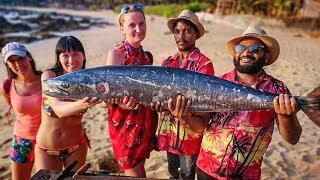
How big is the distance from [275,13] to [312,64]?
13.8 meters

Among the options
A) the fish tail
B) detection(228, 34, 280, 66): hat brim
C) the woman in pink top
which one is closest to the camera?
the fish tail

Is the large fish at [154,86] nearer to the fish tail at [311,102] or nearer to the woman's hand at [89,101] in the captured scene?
the woman's hand at [89,101]

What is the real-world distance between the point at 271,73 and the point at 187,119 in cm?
979

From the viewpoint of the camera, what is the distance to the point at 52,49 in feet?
71.4

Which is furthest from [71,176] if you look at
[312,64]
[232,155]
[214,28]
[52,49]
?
[214,28]

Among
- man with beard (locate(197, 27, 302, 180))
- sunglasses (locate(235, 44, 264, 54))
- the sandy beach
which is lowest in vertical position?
the sandy beach

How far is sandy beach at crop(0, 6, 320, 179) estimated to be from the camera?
577 cm

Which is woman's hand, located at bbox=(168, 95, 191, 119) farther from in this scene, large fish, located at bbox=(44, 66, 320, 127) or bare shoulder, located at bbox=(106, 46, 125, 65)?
bare shoulder, located at bbox=(106, 46, 125, 65)

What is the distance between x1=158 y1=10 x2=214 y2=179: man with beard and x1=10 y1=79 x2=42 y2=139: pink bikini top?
149 cm

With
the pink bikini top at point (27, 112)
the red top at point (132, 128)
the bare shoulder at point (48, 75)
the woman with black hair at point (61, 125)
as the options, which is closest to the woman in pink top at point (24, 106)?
the pink bikini top at point (27, 112)

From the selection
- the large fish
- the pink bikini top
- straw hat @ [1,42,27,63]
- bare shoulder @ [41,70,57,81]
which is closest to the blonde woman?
the large fish

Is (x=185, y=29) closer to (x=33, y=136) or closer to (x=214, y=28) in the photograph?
(x=33, y=136)

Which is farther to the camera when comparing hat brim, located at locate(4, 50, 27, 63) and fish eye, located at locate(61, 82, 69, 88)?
hat brim, located at locate(4, 50, 27, 63)

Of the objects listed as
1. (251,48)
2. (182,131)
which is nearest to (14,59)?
(182,131)
